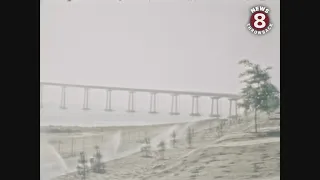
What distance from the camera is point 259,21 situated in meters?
3.20

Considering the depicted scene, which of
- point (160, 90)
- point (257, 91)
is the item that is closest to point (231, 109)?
point (257, 91)

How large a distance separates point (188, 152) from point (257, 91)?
69 cm

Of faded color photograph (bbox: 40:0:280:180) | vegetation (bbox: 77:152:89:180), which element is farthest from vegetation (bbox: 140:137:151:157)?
vegetation (bbox: 77:152:89:180)

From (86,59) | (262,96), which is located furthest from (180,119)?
(86,59)

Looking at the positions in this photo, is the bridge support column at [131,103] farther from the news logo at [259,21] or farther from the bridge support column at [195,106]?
the news logo at [259,21]

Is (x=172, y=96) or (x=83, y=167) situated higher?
(x=172, y=96)

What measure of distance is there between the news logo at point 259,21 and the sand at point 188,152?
675 mm

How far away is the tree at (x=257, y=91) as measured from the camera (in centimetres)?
320

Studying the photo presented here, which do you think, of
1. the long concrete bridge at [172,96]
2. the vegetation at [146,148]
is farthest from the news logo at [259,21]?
the vegetation at [146,148]

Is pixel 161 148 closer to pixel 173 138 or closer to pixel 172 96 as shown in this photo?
pixel 173 138

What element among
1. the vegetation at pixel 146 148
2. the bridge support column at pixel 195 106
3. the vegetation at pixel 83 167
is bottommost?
the vegetation at pixel 83 167

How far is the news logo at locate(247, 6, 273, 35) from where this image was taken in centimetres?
320

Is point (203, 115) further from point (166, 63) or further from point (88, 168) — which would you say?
point (88, 168)

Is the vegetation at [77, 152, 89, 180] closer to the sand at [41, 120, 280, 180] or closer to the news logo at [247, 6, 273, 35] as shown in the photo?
the sand at [41, 120, 280, 180]
